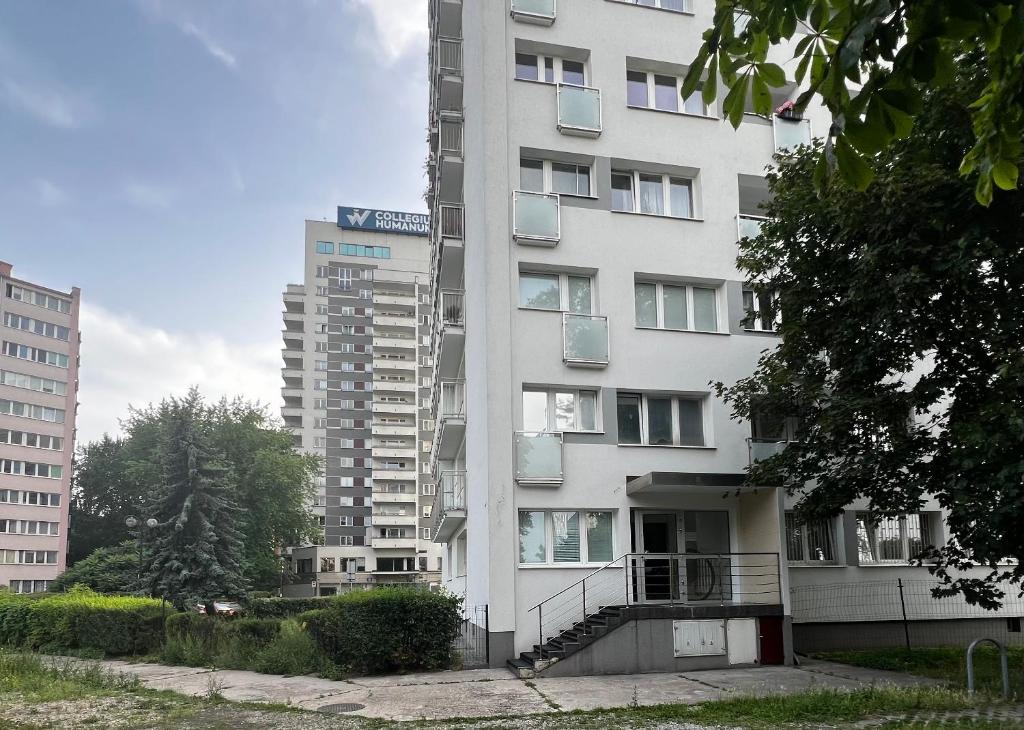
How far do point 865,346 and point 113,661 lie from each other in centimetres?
2055

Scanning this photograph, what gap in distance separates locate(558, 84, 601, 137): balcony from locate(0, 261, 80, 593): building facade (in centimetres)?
7572

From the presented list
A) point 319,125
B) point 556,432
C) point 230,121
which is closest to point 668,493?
point 556,432

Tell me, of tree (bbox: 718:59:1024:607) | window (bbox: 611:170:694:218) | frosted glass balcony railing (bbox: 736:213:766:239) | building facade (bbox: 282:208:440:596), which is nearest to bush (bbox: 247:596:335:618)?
window (bbox: 611:170:694:218)

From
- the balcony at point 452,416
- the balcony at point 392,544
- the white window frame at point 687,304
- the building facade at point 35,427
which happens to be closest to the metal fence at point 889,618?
the white window frame at point 687,304

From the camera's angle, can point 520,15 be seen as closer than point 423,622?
No

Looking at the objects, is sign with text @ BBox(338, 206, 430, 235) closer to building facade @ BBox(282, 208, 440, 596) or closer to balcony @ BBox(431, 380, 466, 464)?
building facade @ BBox(282, 208, 440, 596)

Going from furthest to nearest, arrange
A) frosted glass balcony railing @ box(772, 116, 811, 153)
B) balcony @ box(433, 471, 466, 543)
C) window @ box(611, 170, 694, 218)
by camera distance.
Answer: balcony @ box(433, 471, 466, 543)
frosted glass balcony railing @ box(772, 116, 811, 153)
window @ box(611, 170, 694, 218)

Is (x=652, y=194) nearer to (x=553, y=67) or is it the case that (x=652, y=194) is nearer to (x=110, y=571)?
(x=553, y=67)

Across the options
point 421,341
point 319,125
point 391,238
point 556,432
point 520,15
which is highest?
point 391,238

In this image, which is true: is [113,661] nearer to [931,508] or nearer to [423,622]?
[423,622]

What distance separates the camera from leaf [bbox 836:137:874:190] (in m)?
3.25

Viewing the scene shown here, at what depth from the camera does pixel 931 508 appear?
74.1ft

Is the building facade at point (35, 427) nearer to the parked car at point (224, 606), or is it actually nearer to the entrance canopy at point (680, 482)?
the parked car at point (224, 606)

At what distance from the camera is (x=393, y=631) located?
18.0 meters
